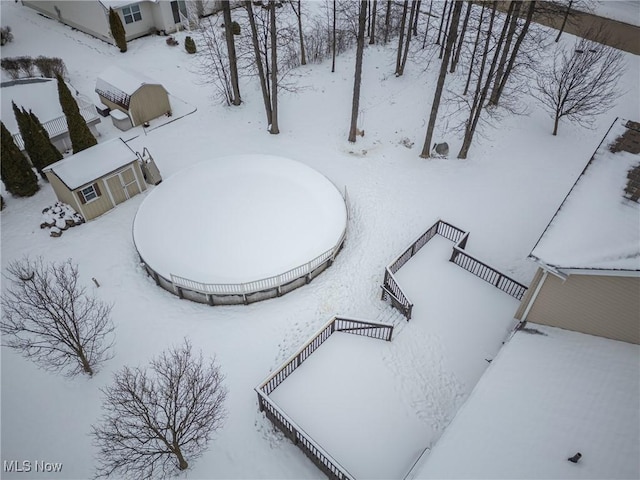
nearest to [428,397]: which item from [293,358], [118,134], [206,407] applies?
[293,358]

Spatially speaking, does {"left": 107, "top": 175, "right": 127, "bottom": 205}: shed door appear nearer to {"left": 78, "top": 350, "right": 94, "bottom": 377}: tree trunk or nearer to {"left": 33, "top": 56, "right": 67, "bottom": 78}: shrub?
{"left": 78, "top": 350, "right": 94, "bottom": 377}: tree trunk

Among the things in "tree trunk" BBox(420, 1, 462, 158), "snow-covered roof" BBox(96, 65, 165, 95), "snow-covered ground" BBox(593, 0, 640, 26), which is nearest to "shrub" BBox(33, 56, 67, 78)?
"snow-covered roof" BBox(96, 65, 165, 95)

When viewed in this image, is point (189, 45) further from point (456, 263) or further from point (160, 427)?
point (160, 427)

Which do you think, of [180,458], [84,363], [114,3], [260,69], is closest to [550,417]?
[180,458]

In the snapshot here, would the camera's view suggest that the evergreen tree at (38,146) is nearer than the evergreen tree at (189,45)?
Yes

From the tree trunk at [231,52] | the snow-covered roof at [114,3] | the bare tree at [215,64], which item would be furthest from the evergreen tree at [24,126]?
the snow-covered roof at [114,3]

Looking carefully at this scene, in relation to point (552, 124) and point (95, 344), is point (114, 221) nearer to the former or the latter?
point (95, 344)

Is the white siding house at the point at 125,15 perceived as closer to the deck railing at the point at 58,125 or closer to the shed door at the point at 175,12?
the shed door at the point at 175,12

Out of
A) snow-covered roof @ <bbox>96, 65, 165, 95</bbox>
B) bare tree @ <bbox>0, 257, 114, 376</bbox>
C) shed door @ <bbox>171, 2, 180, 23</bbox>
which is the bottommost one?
bare tree @ <bbox>0, 257, 114, 376</bbox>
